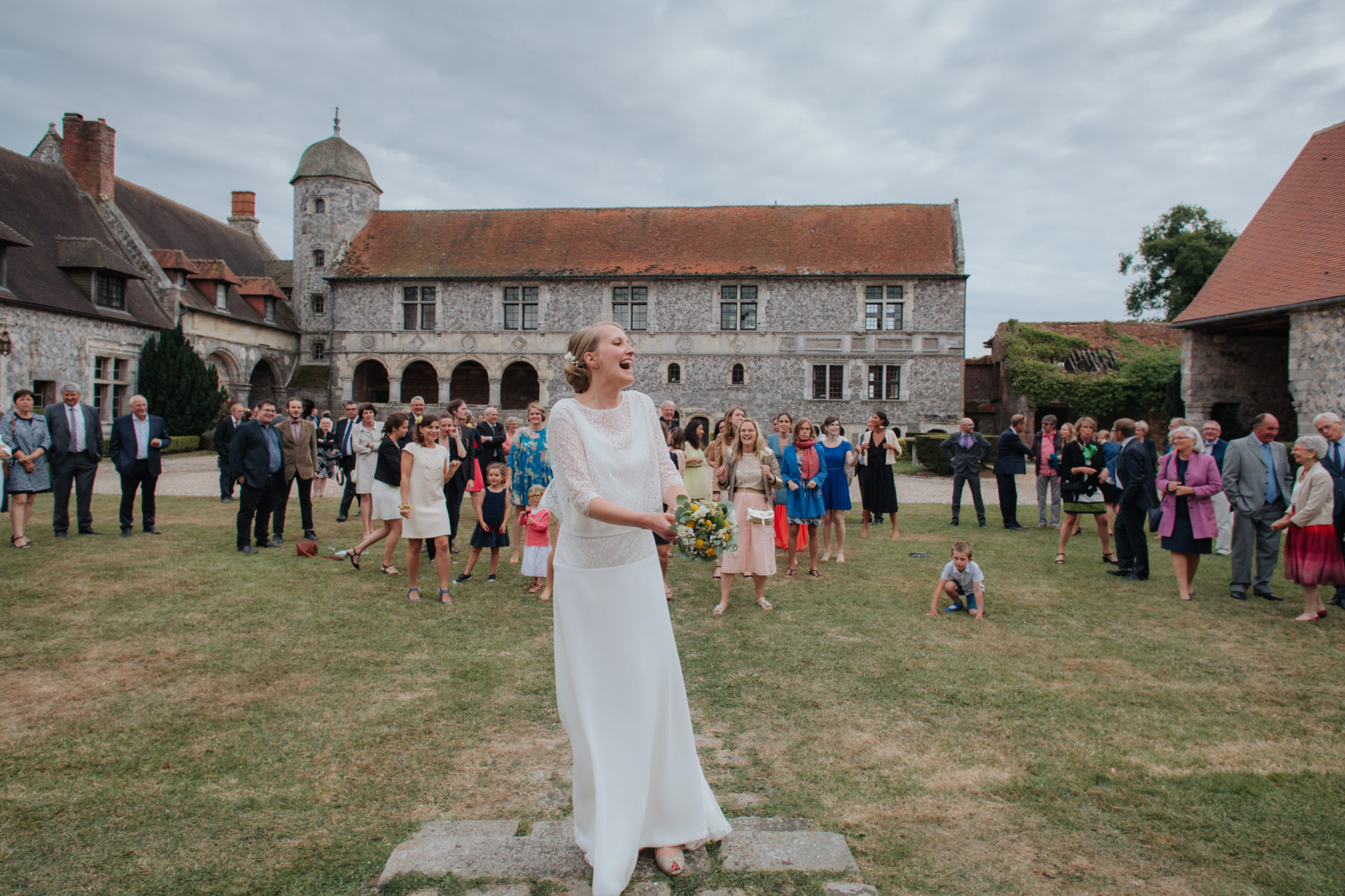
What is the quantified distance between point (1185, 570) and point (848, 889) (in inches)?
264

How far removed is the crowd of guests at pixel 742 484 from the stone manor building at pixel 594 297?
19.4m

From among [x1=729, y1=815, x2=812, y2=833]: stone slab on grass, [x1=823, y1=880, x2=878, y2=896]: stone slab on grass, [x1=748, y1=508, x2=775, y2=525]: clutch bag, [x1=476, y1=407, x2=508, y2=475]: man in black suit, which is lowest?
[x1=729, y1=815, x2=812, y2=833]: stone slab on grass

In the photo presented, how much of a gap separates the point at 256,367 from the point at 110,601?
29675 mm

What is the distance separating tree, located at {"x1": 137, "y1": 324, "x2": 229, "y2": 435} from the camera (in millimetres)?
24984

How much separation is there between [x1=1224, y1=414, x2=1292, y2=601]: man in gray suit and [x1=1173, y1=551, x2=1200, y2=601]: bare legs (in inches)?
13.5

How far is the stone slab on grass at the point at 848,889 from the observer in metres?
2.64

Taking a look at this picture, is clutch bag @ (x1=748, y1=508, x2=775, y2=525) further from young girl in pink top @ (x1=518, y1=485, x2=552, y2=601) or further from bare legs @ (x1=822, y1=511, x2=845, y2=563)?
bare legs @ (x1=822, y1=511, x2=845, y2=563)

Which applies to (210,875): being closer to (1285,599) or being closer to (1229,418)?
(1285,599)

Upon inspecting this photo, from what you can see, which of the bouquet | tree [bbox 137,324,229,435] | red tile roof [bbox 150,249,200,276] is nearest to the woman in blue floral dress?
the bouquet

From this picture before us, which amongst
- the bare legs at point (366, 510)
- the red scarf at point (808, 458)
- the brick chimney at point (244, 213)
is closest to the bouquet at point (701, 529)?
the red scarf at point (808, 458)

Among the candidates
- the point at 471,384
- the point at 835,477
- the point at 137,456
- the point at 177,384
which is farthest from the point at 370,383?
the point at 835,477

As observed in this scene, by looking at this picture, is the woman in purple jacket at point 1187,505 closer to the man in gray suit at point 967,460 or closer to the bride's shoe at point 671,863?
the man in gray suit at point 967,460

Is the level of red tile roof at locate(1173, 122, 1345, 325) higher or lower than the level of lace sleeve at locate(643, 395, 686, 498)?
higher

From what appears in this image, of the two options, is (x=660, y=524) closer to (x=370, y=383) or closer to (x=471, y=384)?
(x=471, y=384)
